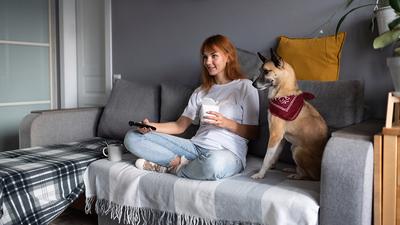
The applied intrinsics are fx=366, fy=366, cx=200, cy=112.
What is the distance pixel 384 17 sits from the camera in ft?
5.67

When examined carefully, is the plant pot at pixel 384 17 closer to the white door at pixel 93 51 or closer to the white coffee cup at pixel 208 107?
the white coffee cup at pixel 208 107

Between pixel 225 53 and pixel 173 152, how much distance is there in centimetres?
58

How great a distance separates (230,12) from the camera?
2.42 meters

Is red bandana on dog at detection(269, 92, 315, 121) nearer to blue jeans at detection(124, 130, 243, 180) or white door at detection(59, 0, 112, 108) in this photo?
blue jeans at detection(124, 130, 243, 180)

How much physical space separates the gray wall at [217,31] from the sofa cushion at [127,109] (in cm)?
30

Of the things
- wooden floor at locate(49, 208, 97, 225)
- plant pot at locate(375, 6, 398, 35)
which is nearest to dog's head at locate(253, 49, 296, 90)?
plant pot at locate(375, 6, 398, 35)

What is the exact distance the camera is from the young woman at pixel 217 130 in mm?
1750

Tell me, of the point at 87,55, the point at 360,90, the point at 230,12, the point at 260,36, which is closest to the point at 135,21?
the point at 87,55

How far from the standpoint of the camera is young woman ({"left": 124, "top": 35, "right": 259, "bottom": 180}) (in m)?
1.75

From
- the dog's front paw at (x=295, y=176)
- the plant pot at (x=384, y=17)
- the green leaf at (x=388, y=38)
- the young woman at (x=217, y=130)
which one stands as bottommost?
the dog's front paw at (x=295, y=176)

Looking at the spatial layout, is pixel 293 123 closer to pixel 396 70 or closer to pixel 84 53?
pixel 396 70

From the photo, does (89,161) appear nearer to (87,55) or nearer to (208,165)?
(208,165)

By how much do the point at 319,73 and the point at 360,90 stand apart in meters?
0.28

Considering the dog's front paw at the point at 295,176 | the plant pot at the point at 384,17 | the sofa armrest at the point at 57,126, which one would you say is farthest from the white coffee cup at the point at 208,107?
the sofa armrest at the point at 57,126
